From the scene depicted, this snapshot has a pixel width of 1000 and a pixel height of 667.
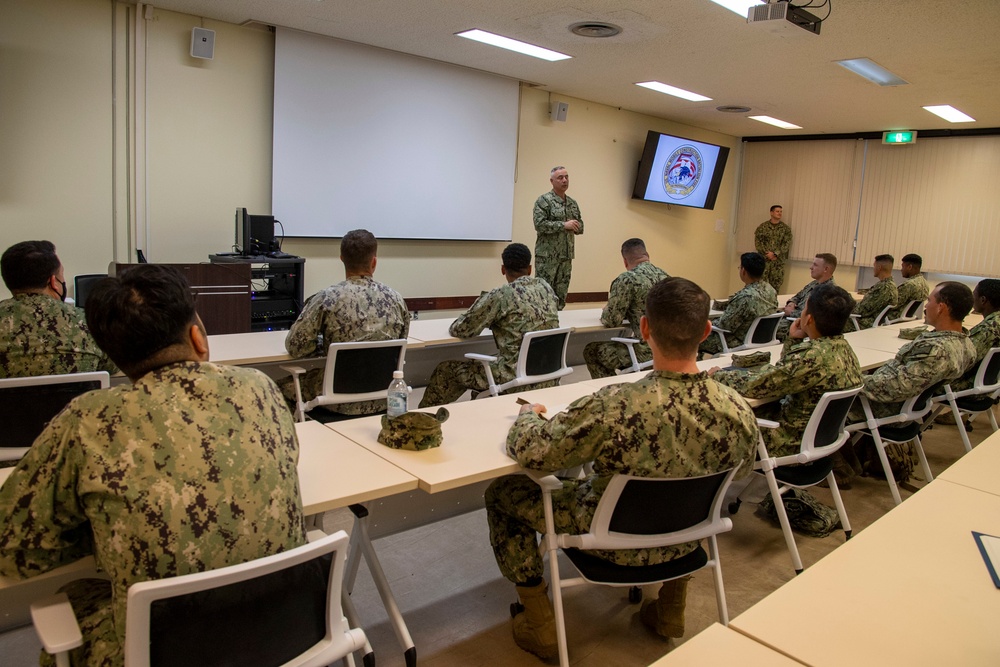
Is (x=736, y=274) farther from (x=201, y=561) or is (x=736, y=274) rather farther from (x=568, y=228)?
(x=201, y=561)

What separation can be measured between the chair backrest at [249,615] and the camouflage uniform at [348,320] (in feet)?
6.24

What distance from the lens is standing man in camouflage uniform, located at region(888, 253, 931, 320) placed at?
684 cm

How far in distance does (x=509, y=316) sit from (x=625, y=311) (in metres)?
1.20

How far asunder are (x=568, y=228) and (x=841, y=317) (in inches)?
176

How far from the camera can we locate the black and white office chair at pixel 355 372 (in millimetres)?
3188

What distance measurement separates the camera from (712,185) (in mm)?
10484

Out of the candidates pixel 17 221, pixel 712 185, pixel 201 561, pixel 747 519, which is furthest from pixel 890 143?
pixel 201 561

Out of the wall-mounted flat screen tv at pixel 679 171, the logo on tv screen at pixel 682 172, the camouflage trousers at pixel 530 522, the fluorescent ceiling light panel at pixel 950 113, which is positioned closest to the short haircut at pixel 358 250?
the camouflage trousers at pixel 530 522

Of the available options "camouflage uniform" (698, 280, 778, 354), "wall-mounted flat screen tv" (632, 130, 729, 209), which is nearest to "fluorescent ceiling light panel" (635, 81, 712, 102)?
"wall-mounted flat screen tv" (632, 130, 729, 209)

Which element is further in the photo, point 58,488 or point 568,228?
point 568,228

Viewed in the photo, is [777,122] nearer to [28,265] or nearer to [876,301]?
[876,301]

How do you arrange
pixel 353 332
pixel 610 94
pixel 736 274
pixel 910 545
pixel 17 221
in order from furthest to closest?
1. pixel 736 274
2. pixel 610 94
3. pixel 17 221
4. pixel 353 332
5. pixel 910 545

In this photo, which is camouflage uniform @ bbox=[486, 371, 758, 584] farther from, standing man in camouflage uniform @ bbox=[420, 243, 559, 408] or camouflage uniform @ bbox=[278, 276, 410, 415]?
standing man in camouflage uniform @ bbox=[420, 243, 559, 408]

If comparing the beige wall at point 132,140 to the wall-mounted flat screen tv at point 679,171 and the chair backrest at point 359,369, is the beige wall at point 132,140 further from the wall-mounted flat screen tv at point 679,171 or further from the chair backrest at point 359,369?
the wall-mounted flat screen tv at point 679,171
